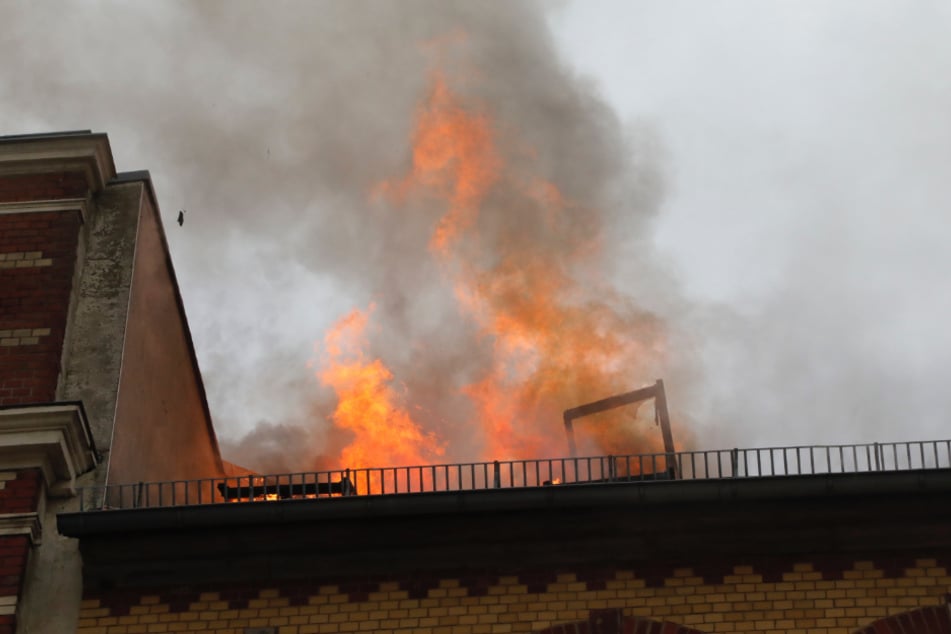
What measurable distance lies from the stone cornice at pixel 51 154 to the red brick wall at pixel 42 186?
0.18 feet

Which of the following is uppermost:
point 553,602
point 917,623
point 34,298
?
point 34,298

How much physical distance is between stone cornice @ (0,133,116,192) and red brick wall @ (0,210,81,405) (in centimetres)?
29

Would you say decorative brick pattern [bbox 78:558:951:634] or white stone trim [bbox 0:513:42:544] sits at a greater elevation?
white stone trim [bbox 0:513:42:544]

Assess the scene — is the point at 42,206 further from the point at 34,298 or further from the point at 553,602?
the point at 553,602

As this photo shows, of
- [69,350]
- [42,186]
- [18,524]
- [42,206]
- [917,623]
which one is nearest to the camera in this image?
[917,623]

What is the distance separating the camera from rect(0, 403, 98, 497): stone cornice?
40.9 feet

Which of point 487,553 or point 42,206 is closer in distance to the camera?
point 487,553

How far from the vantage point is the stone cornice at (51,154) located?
1449 cm

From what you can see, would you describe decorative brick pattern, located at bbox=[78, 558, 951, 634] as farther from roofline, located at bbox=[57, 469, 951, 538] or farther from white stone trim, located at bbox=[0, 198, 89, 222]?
white stone trim, located at bbox=[0, 198, 89, 222]

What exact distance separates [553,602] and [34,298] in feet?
20.3

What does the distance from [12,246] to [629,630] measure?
750 cm

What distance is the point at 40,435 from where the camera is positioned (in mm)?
12492

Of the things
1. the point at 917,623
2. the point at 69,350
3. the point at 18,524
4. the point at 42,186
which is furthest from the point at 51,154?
the point at 917,623

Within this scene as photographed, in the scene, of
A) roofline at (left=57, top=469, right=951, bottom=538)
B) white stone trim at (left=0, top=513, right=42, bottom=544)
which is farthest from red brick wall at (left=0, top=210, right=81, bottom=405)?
roofline at (left=57, top=469, right=951, bottom=538)
